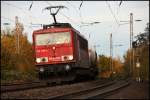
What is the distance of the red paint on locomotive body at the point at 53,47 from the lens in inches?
1072

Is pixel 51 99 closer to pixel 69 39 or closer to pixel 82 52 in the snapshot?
pixel 69 39

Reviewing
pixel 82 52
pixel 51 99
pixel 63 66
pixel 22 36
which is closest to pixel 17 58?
pixel 82 52

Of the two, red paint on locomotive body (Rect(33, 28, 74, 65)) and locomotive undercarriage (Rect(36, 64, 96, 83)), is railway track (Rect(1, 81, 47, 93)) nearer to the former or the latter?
locomotive undercarriage (Rect(36, 64, 96, 83))

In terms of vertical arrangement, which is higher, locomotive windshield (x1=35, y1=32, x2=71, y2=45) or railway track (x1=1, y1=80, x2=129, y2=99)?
locomotive windshield (x1=35, y1=32, x2=71, y2=45)

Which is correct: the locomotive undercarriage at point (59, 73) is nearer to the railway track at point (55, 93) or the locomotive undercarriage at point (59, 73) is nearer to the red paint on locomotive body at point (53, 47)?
the red paint on locomotive body at point (53, 47)

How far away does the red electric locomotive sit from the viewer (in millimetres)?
26953

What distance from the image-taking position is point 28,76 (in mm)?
47219

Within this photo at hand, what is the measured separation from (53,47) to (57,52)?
0.47 meters

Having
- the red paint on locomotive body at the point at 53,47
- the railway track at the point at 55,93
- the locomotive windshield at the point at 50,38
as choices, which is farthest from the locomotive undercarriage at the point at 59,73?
the railway track at the point at 55,93

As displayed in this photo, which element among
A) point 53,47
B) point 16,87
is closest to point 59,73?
point 53,47

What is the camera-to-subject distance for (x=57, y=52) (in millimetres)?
27453

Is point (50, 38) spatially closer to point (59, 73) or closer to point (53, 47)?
point (53, 47)

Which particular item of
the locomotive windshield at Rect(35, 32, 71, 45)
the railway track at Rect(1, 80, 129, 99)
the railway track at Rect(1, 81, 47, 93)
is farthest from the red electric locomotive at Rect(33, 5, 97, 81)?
the railway track at Rect(1, 80, 129, 99)

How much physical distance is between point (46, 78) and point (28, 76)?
20220 mm
